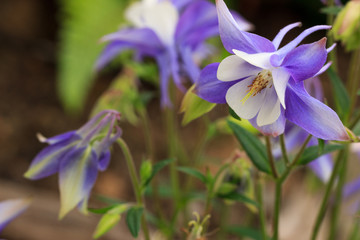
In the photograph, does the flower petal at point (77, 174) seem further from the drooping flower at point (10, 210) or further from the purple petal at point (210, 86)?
the purple petal at point (210, 86)

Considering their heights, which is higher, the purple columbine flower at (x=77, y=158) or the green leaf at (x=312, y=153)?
the purple columbine flower at (x=77, y=158)

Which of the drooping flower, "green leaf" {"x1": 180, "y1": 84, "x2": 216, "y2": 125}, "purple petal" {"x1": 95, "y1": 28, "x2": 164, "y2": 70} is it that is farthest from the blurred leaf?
"green leaf" {"x1": 180, "y1": 84, "x2": 216, "y2": 125}

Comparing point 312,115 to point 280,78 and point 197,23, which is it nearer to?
point 280,78

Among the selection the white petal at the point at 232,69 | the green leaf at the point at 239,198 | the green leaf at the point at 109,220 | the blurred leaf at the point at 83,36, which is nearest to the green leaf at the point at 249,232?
the green leaf at the point at 239,198

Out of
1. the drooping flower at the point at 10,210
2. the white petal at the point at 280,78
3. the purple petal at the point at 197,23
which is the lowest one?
the drooping flower at the point at 10,210

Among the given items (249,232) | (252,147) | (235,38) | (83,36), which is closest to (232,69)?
(235,38)

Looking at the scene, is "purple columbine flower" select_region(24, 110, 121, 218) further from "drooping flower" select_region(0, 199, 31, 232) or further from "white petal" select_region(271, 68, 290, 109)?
"white petal" select_region(271, 68, 290, 109)
